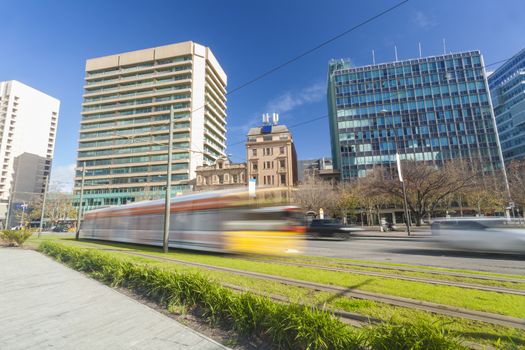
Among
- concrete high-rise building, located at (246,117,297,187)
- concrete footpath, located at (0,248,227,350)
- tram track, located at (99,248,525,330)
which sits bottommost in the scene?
concrete footpath, located at (0,248,227,350)

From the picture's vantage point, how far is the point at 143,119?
7225 cm

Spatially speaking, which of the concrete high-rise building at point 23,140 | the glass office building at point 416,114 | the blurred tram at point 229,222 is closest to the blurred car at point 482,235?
the blurred tram at point 229,222

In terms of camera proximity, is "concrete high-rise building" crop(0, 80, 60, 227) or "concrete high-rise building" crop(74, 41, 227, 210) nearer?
"concrete high-rise building" crop(74, 41, 227, 210)

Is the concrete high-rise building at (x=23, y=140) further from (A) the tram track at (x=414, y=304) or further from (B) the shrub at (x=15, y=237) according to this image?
(A) the tram track at (x=414, y=304)

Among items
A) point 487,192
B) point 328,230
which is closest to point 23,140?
point 328,230

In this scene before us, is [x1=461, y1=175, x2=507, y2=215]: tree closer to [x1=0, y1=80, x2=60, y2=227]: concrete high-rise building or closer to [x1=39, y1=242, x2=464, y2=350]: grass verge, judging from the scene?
[x1=39, y1=242, x2=464, y2=350]: grass verge

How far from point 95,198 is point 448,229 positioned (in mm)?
78767

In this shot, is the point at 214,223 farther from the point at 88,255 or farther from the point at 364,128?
the point at 364,128

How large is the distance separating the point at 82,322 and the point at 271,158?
54.5 metres

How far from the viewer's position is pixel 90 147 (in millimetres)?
73500

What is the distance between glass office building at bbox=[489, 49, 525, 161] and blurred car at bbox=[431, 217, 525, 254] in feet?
275

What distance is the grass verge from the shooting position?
2.71 meters

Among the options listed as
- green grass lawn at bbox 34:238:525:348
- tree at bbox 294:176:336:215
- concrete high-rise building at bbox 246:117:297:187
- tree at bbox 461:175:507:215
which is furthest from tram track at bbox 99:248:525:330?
concrete high-rise building at bbox 246:117:297:187

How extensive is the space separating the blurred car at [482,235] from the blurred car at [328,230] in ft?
33.1
